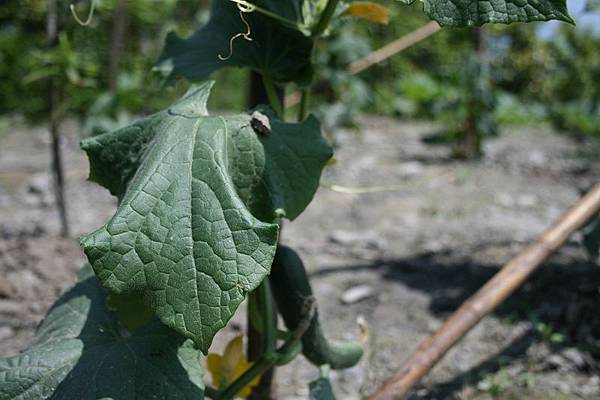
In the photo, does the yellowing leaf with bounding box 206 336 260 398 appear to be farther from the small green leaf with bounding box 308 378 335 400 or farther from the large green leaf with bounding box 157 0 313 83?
the large green leaf with bounding box 157 0 313 83

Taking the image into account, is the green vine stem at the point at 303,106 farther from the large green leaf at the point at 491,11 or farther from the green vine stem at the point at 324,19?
the large green leaf at the point at 491,11

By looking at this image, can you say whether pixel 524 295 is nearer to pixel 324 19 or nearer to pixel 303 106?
pixel 303 106

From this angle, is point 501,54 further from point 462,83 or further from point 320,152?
point 320,152

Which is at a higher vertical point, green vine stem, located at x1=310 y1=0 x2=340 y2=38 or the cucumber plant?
green vine stem, located at x1=310 y1=0 x2=340 y2=38

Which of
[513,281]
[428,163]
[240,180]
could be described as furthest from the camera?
[428,163]

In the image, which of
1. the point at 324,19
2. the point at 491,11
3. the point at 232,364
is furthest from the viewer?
the point at 232,364

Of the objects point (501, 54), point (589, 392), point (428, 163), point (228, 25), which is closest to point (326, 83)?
point (428, 163)

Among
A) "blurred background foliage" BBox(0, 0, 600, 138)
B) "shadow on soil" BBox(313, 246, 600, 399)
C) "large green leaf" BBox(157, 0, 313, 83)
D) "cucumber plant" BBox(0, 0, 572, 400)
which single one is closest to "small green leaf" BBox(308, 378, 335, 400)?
"cucumber plant" BBox(0, 0, 572, 400)

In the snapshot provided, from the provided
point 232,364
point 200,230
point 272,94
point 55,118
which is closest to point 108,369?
point 200,230
